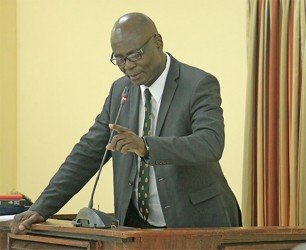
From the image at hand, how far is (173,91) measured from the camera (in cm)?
299

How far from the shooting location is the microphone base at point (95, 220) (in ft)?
8.23

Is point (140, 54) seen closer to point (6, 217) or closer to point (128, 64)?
point (128, 64)

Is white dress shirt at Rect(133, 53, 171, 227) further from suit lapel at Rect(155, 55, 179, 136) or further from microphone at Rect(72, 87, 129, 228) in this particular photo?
microphone at Rect(72, 87, 129, 228)

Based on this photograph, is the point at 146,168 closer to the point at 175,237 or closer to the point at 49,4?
the point at 175,237

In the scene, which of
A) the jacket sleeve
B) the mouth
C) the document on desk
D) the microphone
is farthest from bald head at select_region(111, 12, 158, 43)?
the document on desk

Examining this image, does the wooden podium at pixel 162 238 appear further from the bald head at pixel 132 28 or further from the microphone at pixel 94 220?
the bald head at pixel 132 28

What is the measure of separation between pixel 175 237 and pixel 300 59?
2.31 m

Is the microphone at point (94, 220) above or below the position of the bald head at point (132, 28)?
below

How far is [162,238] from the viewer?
7.68 feet

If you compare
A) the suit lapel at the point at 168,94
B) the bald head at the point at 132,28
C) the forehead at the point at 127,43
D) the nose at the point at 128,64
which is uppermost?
the bald head at the point at 132,28

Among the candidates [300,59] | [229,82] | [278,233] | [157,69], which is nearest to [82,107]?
[229,82]

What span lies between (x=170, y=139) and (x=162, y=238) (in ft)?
1.50

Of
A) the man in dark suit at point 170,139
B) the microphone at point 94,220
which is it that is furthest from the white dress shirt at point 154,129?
the microphone at point 94,220

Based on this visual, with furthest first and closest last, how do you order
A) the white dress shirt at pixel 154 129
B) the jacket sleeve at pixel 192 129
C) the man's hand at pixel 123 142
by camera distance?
1. the white dress shirt at pixel 154 129
2. the jacket sleeve at pixel 192 129
3. the man's hand at pixel 123 142
